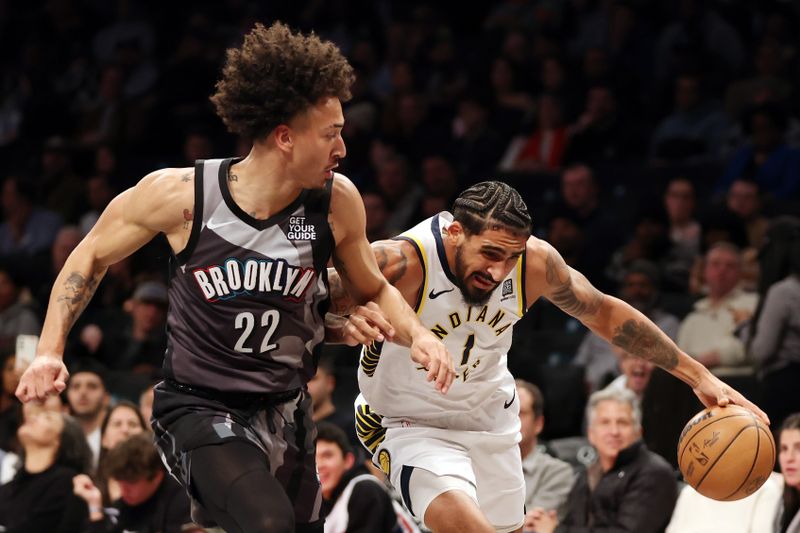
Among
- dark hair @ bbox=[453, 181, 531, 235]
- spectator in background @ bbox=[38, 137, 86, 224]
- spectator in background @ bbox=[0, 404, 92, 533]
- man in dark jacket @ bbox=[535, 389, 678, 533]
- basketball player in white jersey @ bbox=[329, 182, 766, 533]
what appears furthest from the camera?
spectator in background @ bbox=[38, 137, 86, 224]

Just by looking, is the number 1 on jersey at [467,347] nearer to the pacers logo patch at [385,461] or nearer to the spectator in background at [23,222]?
the pacers logo patch at [385,461]

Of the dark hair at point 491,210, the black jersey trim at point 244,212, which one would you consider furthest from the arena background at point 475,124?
the black jersey trim at point 244,212

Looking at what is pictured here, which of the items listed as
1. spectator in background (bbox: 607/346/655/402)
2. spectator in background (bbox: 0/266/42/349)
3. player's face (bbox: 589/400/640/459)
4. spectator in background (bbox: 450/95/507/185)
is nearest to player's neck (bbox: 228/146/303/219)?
player's face (bbox: 589/400/640/459)

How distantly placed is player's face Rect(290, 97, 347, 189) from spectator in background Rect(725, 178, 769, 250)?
538 cm

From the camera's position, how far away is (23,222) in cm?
1229

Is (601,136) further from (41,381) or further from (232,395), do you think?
(41,381)

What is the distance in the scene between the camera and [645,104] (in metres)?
11.2

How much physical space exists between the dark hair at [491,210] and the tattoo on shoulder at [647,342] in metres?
0.73

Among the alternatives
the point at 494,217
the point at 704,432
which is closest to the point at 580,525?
the point at 704,432

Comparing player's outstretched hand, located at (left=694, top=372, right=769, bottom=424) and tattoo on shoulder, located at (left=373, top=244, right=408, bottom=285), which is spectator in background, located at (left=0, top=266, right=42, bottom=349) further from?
player's outstretched hand, located at (left=694, top=372, right=769, bottom=424)

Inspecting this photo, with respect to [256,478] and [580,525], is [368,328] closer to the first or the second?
[256,478]

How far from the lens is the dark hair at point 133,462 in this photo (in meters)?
A: 7.04

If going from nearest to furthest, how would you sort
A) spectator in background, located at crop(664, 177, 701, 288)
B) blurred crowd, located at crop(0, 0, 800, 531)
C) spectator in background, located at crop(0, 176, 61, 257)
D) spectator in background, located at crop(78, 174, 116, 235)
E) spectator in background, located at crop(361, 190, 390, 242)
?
blurred crowd, located at crop(0, 0, 800, 531)
spectator in background, located at crop(664, 177, 701, 288)
spectator in background, located at crop(361, 190, 390, 242)
spectator in background, located at crop(78, 174, 116, 235)
spectator in background, located at crop(0, 176, 61, 257)

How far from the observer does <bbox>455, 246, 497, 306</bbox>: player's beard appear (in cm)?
505
